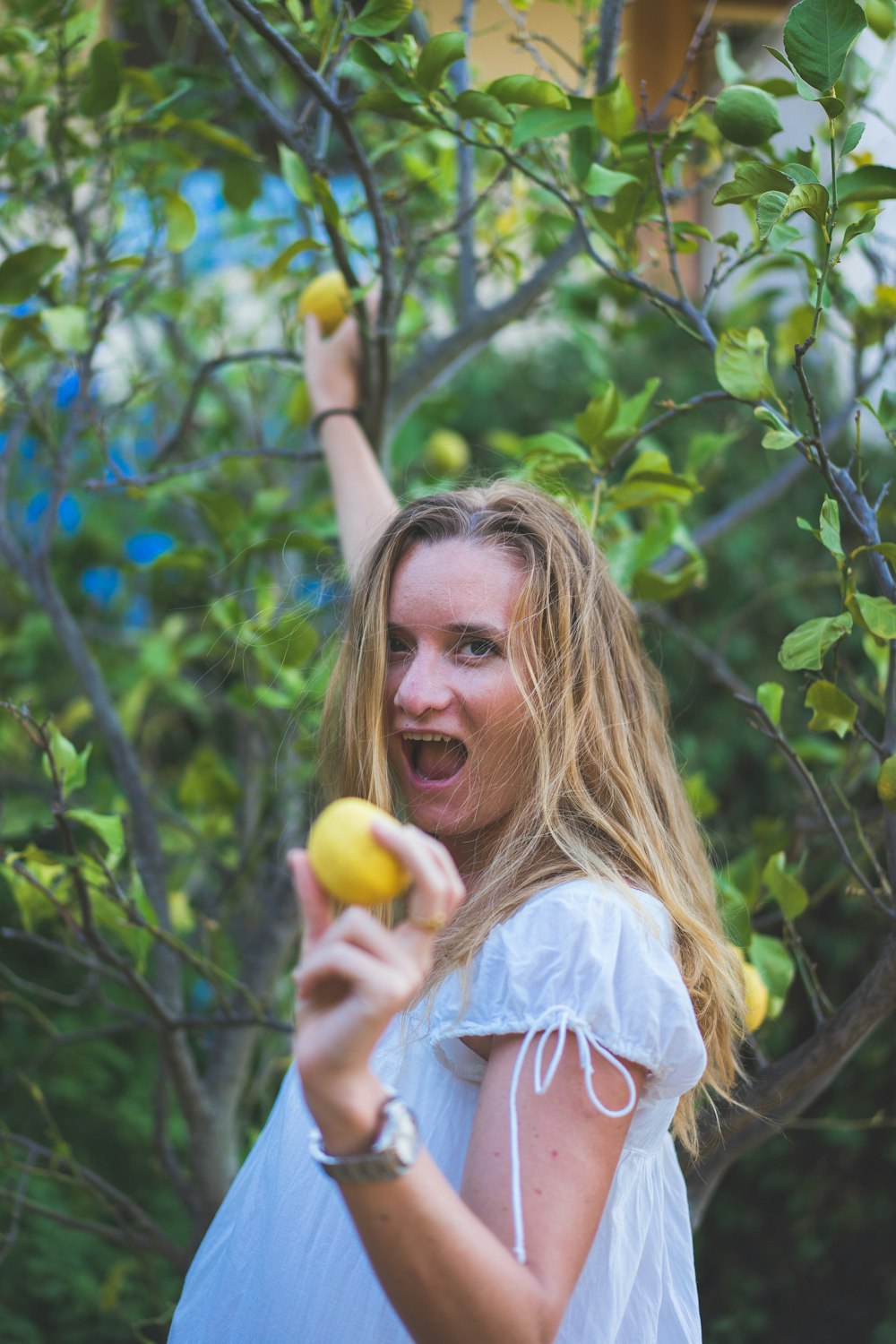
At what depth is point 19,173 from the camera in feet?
6.17

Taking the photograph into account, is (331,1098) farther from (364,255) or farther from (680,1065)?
(364,255)

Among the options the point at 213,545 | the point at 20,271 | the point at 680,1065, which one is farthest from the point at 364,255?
the point at 213,545

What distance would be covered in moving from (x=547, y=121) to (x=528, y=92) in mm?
38

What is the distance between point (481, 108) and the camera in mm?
1404

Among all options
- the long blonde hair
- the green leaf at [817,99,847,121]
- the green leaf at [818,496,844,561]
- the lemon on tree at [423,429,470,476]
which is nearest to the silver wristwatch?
the long blonde hair

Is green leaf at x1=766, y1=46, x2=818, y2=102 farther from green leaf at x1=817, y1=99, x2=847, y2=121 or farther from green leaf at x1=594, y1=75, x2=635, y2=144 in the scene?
green leaf at x1=594, y1=75, x2=635, y2=144

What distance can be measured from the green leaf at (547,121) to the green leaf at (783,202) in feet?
1.31

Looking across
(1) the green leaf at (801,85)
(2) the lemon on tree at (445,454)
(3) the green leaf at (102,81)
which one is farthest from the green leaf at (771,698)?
(2) the lemon on tree at (445,454)

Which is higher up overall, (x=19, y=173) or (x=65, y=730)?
(x=19, y=173)

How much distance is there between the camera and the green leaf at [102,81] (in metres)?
1.63

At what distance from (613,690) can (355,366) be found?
79 cm

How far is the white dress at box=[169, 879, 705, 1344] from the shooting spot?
98 centimetres

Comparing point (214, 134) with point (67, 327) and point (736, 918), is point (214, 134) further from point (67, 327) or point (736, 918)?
point (736, 918)

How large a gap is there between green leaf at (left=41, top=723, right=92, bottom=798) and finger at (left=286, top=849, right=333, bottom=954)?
2.39 ft
